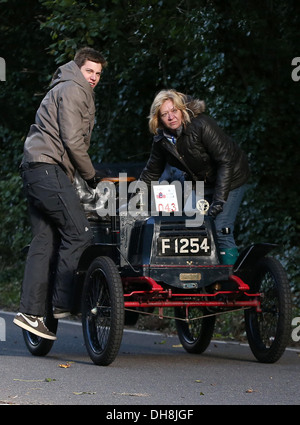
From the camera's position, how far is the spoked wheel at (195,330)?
32.4 ft

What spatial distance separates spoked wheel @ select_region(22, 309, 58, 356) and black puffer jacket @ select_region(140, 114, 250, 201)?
1.65 metres

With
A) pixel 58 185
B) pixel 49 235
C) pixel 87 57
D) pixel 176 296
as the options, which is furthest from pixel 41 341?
pixel 87 57

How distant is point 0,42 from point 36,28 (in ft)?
2.35

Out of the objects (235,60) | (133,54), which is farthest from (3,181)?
(235,60)

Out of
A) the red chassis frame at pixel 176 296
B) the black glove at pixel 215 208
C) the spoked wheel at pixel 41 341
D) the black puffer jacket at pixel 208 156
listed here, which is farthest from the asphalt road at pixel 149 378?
the black puffer jacket at pixel 208 156

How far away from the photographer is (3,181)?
61.9 feet

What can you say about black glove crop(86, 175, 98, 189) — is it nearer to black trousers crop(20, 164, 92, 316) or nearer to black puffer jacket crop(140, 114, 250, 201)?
black trousers crop(20, 164, 92, 316)

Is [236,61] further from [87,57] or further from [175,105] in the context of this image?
[87,57]

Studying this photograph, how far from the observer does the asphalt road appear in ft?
23.4

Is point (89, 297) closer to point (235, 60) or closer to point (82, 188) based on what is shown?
point (82, 188)

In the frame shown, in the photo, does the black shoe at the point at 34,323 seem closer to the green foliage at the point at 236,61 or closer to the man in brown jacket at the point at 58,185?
the man in brown jacket at the point at 58,185

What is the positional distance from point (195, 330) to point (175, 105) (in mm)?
2138

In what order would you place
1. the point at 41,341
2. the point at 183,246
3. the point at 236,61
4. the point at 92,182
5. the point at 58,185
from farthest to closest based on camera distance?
1. the point at 236,61
2. the point at 41,341
3. the point at 92,182
4. the point at 58,185
5. the point at 183,246

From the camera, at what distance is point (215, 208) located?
909cm
